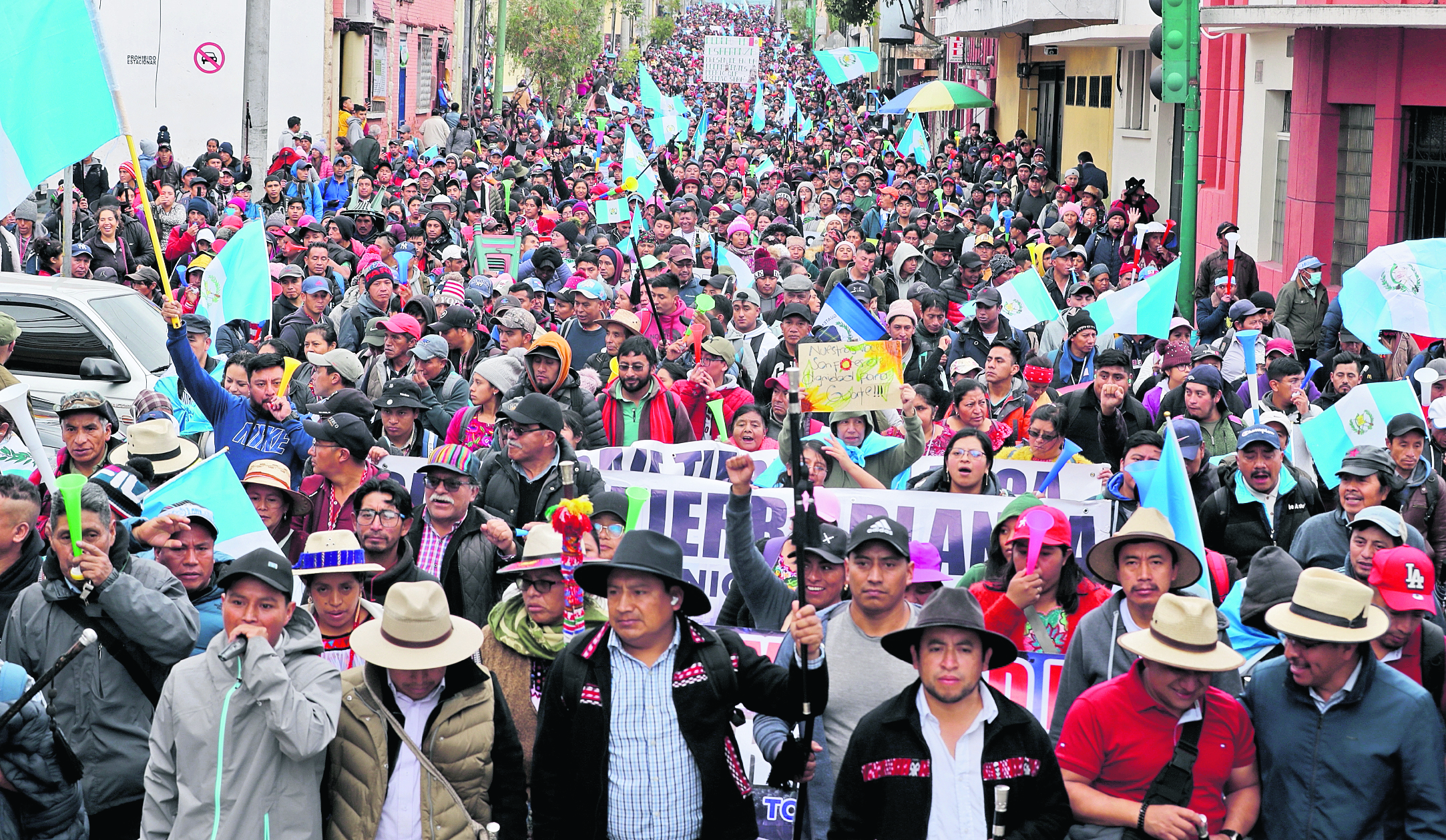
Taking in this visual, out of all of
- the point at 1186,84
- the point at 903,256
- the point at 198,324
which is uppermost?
the point at 1186,84

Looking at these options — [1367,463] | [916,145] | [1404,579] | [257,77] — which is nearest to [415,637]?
[1404,579]

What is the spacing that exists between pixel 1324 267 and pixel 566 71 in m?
37.0

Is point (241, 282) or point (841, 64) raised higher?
point (841, 64)

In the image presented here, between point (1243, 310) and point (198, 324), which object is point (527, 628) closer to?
point (198, 324)

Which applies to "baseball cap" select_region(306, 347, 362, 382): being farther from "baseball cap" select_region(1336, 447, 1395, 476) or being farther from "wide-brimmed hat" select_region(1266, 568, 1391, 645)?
A: "wide-brimmed hat" select_region(1266, 568, 1391, 645)

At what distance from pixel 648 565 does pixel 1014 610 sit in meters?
1.82

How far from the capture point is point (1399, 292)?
33.4 feet

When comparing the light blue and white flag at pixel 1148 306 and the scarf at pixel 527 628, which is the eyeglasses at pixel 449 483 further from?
the light blue and white flag at pixel 1148 306

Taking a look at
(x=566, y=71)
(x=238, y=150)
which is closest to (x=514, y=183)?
(x=238, y=150)

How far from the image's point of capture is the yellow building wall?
99.0 ft

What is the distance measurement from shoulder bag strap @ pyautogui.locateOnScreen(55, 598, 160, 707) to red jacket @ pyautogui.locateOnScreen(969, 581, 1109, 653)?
2.92 meters

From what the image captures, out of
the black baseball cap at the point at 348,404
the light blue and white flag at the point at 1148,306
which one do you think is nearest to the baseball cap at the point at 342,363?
the black baseball cap at the point at 348,404

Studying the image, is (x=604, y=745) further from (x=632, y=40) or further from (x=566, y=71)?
(x=632, y=40)

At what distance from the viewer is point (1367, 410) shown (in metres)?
8.33
